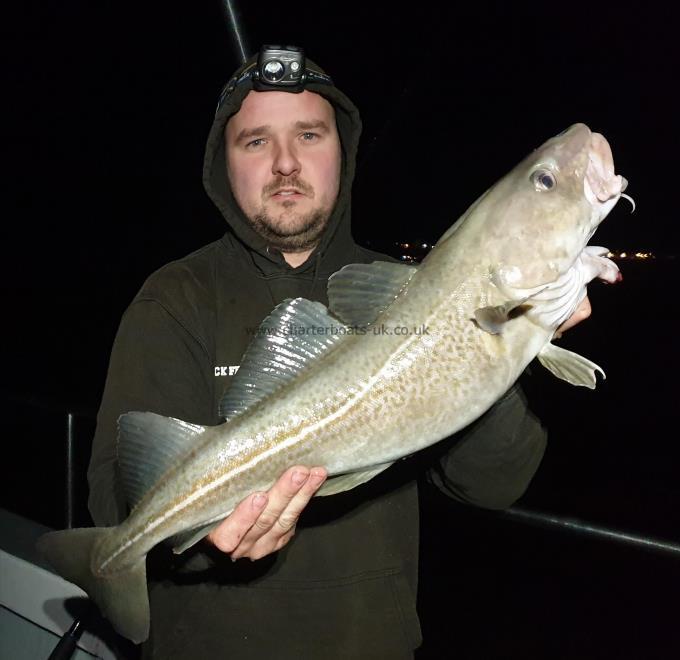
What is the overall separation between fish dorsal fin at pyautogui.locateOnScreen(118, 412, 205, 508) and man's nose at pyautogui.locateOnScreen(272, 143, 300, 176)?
136 cm

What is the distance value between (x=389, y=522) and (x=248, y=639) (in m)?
0.76

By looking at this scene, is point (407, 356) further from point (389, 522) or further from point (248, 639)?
point (248, 639)

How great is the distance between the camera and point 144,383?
2.24m

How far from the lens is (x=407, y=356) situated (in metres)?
1.96

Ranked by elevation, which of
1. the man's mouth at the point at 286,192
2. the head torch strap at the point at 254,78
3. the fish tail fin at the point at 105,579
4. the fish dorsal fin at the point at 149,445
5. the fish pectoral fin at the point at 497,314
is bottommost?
the fish tail fin at the point at 105,579

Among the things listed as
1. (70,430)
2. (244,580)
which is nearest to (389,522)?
(244,580)

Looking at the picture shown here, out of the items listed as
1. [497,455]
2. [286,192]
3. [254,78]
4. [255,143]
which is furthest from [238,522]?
[254,78]

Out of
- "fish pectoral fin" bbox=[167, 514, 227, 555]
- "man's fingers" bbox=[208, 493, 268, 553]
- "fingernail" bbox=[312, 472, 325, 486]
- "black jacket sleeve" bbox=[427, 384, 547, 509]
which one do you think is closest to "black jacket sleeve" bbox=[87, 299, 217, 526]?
"fish pectoral fin" bbox=[167, 514, 227, 555]

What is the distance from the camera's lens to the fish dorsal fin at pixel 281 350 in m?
2.01

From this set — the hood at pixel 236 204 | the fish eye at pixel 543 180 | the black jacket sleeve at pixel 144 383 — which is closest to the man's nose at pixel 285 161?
the hood at pixel 236 204

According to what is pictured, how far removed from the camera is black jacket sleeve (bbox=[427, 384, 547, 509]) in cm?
227

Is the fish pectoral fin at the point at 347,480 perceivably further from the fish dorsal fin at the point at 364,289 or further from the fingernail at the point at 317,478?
the fish dorsal fin at the point at 364,289

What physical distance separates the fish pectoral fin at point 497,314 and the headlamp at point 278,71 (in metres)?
1.67

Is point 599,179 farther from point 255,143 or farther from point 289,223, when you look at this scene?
point 255,143
